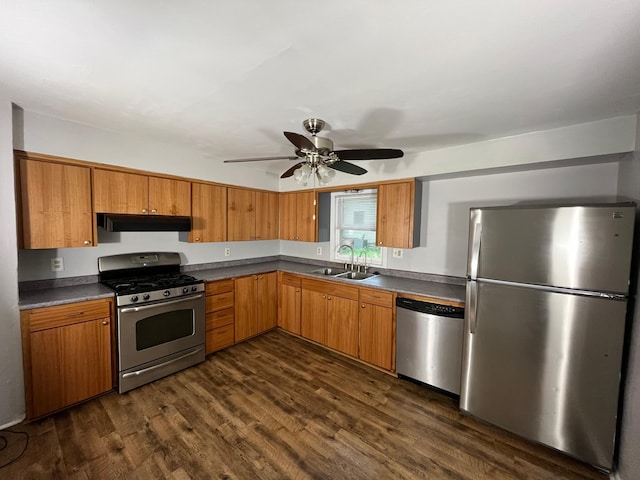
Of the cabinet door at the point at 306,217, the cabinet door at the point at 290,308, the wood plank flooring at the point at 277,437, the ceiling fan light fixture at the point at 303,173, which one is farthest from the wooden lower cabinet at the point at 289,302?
the ceiling fan light fixture at the point at 303,173

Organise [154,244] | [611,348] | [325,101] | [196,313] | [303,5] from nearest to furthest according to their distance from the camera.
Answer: [303,5], [611,348], [325,101], [196,313], [154,244]

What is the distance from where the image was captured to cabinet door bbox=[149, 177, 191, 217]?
9.41 feet

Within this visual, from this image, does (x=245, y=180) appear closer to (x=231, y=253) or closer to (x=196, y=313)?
(x=231, y=253)

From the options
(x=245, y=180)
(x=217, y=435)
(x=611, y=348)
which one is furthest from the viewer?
(x=245, y=180)

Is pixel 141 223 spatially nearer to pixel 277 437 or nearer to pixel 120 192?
pixel 120 192

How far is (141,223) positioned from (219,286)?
107 cm

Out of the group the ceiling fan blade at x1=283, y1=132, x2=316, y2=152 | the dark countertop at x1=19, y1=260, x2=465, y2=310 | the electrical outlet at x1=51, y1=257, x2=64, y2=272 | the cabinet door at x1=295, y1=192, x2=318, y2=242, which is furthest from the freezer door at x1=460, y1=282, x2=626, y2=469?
the electrical outlet at x1=51, y1=257, x2=64, y2=272

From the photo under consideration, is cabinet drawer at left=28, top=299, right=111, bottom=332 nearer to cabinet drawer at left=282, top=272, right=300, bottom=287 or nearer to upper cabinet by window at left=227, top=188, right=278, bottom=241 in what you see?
upper cabinet by window at left=227, top=188, right=278, bottom=241

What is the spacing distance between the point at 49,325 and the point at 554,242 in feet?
12.4

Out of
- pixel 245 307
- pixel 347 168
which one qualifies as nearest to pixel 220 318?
pixel 245 307

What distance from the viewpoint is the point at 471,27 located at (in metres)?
1.10

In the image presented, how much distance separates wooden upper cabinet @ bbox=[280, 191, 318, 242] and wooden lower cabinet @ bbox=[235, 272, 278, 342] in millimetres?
752

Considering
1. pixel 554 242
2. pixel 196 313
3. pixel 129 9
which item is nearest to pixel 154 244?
pixel 196 313

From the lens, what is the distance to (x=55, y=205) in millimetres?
2264
